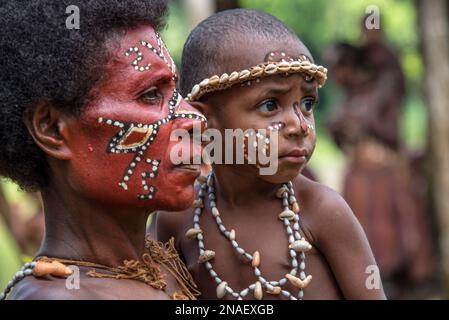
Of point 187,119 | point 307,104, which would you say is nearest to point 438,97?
point 307,104

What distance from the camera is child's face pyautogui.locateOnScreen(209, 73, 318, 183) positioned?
345 cm

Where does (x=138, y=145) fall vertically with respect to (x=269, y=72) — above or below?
below

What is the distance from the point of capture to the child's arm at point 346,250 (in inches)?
135

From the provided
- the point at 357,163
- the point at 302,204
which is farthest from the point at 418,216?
the point at 302,204

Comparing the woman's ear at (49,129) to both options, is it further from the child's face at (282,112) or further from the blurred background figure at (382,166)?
the blurred background figure at (382,166)

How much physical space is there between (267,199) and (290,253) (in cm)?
27

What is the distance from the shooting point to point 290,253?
349cm

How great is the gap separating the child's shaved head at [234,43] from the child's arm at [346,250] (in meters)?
0.61

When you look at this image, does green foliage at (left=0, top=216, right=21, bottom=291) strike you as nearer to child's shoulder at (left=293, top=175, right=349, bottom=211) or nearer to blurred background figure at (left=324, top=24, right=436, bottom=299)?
blurred background figure at (left=324, top=24, right=436, bottom=299)

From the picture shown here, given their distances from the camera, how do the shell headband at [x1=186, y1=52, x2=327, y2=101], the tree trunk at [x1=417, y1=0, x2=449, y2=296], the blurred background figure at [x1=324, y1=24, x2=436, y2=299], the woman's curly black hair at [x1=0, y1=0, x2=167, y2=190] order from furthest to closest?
1. the blurred background figure at [x1=324, y1=24, x2=436, y2=299]
2. the tree trunk at [x1=417, y1=0, x2=449, y2=296]
3. the shell headband at [x1=186, y1=52, x2=327, y2=101]
4. the woman's curly black hair at [x1=0, y1=0, x2=167, y2=190]

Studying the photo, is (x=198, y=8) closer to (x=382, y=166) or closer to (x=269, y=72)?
(x=382, y=166)

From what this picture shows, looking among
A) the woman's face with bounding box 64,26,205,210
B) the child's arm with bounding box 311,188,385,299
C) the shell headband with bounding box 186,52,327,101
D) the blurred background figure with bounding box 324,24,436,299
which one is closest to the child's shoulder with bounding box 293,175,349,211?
the child's arm with bounding box 311,188,385,299

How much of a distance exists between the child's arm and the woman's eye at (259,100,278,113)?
15.6 inches
